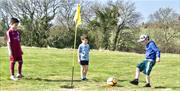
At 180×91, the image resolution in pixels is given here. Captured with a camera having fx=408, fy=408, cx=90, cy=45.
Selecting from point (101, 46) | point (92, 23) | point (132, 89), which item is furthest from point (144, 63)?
point (92, 23)

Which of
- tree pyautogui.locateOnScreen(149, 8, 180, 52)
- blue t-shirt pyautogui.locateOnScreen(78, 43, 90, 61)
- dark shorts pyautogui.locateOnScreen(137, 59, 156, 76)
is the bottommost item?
dark shorts pyautogui.locateOnScreen(137, 59, 156, 76)

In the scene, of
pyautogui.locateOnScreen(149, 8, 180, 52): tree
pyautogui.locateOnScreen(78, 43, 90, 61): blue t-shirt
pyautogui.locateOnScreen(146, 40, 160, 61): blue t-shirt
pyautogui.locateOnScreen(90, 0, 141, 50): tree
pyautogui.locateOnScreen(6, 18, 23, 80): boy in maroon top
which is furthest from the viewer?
pyautogui.locateOnScreen(90, 0, 141, 50): tree

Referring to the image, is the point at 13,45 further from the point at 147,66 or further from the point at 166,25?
the point at 166,25

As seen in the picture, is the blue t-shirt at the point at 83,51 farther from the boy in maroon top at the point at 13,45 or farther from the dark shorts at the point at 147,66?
the boy in maroon top at the point at 13,45

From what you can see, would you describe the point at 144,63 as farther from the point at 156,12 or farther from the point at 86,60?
the point at 156,12

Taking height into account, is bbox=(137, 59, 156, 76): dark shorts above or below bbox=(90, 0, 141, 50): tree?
below

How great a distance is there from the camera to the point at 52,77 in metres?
14.1

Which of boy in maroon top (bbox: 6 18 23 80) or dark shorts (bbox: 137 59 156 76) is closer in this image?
dark shorts (bbox: 137 59 156 76)

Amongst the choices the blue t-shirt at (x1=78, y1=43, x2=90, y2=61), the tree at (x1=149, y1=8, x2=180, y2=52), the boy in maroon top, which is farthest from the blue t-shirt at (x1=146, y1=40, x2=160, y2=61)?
the tree at (x1=149, y1=8, x2=180, y2=52)

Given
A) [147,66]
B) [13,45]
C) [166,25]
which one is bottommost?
[147,66]

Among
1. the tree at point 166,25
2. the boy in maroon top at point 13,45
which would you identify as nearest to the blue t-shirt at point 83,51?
the boy in maroon top at point 13,45

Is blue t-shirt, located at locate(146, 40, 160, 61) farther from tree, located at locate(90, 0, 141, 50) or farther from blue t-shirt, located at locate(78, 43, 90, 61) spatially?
tree, located at locate(90, 0, 141, 50)

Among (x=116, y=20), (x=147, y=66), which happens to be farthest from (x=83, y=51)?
(x=116, y=20)

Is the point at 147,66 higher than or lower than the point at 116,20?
lower
